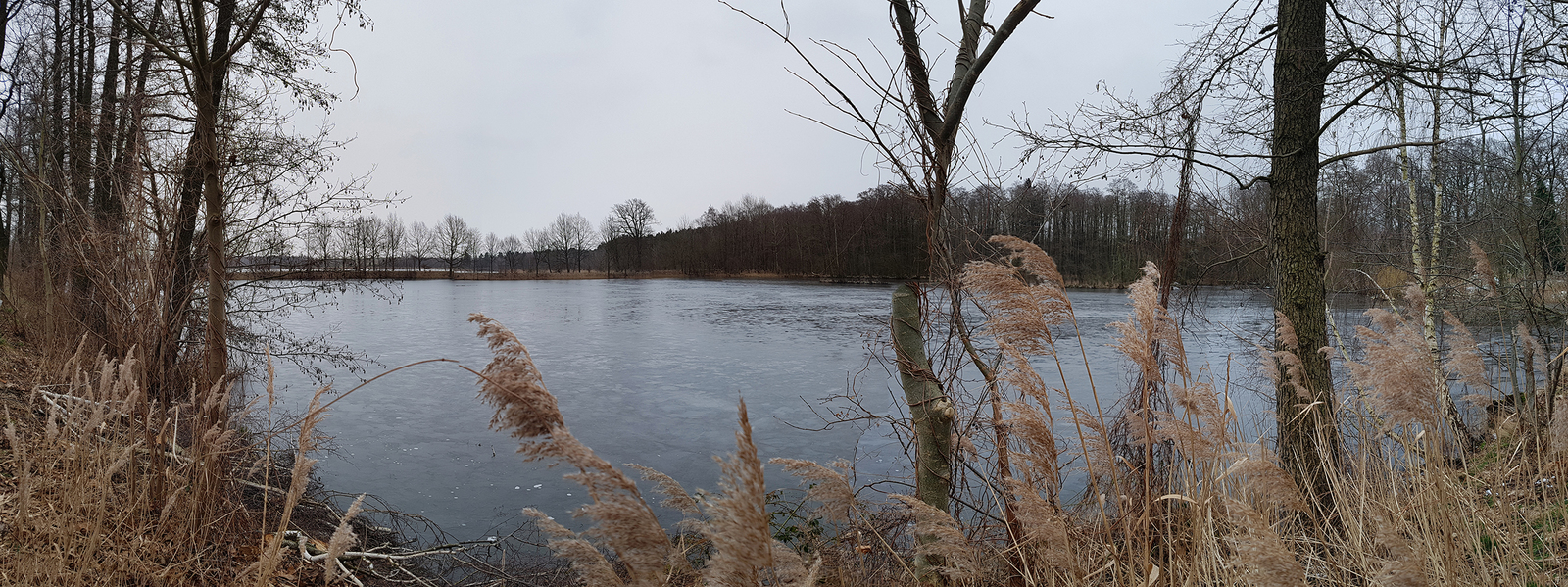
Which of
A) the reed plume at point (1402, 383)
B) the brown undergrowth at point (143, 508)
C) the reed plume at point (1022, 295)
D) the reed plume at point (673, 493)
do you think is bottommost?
the brown undergrowth at point (143, 508)

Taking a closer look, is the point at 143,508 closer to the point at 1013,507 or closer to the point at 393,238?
the point at 1013,507

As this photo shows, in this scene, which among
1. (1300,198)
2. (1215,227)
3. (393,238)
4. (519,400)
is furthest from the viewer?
(393,238)

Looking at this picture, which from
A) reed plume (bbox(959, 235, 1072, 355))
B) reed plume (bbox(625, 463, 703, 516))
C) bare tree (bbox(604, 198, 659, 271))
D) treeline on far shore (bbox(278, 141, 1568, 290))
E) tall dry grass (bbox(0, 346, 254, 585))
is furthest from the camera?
bare tree (bbox(604, 198, 659, 271))

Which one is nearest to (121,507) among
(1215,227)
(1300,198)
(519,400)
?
(519,400)

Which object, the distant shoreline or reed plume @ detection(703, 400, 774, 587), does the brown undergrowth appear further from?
the distant shoreline

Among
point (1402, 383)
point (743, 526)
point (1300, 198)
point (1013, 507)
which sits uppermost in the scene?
point (1300, 198)

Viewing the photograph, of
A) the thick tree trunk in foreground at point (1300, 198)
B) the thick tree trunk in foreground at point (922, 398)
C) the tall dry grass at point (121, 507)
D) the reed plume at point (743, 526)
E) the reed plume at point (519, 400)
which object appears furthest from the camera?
the thick tree trunk in foreground at point (1300, 198)

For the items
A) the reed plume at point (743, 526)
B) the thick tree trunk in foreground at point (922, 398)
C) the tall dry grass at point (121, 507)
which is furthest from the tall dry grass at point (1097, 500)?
the tall dry grass at point (121, 507)

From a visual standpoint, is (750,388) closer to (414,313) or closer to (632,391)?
(632,391)

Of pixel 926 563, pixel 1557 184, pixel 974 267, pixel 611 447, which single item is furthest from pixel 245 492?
pixel 1557 184

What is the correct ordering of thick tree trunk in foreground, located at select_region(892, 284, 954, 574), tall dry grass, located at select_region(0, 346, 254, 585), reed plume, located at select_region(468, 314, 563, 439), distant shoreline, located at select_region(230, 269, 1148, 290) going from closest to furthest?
reed plume, located at select_region(468, 314, 563, 439), tall dry grass, located at select_region(0, 346, 254, 585), thick tree trunk in foreground, located at select_region(892, 284, 954, 574), distant shoreline, located at select_region(230, 269, 1148, 290)

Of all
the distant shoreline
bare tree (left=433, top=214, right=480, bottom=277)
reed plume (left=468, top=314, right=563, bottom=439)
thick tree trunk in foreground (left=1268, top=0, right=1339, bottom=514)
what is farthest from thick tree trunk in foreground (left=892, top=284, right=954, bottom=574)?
bare tree (left=433, top=214, right=480, bottom=277)

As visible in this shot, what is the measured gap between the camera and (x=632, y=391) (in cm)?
1143

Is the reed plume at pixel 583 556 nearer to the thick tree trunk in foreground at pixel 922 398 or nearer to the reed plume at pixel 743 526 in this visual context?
the reed plume at pixel 743 526
